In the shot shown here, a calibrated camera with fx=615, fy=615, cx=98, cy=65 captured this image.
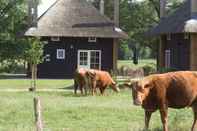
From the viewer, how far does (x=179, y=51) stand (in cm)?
4559

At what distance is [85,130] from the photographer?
15086 millimetres

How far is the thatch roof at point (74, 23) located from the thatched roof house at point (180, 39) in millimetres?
3575

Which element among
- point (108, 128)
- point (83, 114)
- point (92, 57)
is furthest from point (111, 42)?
point (108, 128)

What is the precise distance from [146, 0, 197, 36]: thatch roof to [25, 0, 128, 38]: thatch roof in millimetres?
3431

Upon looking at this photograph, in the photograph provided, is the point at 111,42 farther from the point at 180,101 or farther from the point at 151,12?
the point at 180,101

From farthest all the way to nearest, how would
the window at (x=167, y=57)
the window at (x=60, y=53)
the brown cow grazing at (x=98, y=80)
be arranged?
the window at (x=60, y=53) < the window at (x=167, y=57) < the brown cow grazing at (x=98, y=80)

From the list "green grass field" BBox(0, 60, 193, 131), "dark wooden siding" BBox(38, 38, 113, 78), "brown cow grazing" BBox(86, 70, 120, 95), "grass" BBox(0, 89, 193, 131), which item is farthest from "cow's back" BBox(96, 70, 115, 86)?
"dark wooden siding" BBox(38, 38, 113, 78)

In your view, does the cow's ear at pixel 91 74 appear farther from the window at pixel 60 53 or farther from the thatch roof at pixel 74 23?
the window at pixel 60 53

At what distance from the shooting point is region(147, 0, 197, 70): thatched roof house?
42688 millimetres

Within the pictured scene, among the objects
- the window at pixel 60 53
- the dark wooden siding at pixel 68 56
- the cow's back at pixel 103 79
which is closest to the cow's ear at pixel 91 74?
the cow's back at pixel 103 79

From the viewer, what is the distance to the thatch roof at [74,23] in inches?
1973

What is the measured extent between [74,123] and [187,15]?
96.2 feet

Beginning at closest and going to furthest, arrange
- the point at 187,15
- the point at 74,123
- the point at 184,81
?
the point at 184,81, the point at 74,123, the point at 187,15

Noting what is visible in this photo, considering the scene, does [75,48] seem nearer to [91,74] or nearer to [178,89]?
[91,74]
